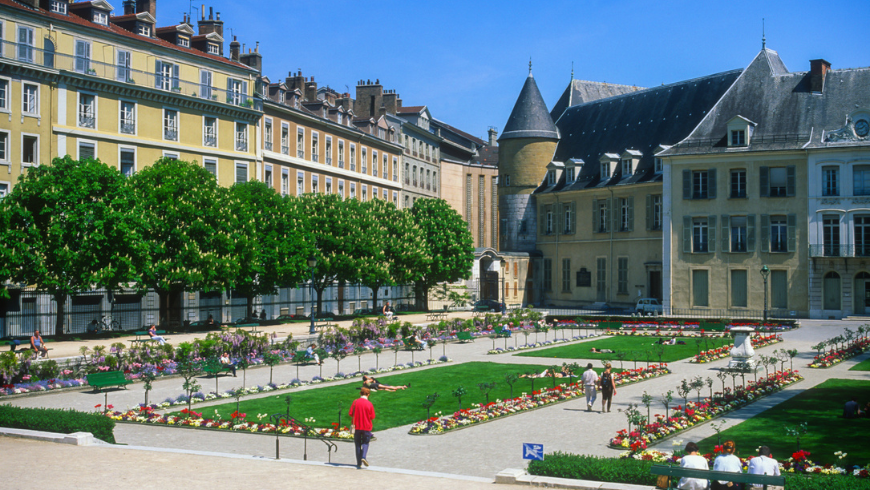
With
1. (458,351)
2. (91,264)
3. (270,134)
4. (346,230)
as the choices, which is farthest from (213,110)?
(458,351)

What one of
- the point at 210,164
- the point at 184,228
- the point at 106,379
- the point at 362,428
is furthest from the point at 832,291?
the point at 362,428

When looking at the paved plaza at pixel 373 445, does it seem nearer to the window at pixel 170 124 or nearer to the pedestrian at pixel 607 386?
the pedestrian at pixel 607 386

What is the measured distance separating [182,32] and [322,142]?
1427 cm

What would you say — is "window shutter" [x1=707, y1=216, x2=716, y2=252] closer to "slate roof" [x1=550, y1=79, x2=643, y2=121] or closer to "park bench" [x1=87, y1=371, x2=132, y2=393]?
"slate roof" [x1=550, y1=79, x2=643, y2=121]

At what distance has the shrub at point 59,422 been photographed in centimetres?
1684

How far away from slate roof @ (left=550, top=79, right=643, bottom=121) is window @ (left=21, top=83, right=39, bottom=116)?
164 ft

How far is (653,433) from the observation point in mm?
18578

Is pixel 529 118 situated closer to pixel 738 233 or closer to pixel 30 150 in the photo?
pixel 738 233

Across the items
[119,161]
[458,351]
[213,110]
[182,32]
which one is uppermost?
[182,32]

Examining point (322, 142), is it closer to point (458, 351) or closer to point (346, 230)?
point (346, 230)

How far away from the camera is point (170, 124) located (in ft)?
170

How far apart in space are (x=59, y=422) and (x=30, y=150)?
3241cm

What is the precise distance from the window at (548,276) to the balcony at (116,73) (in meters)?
30.0

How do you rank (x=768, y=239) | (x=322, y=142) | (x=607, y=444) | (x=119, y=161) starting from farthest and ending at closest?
(x=322, y=142), (x=768, y=239), (x=119, y=161), (x=607, y=444)
